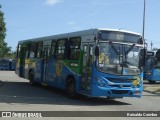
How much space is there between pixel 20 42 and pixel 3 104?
14.4 meters

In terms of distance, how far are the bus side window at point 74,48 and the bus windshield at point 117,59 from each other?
165 centimetres

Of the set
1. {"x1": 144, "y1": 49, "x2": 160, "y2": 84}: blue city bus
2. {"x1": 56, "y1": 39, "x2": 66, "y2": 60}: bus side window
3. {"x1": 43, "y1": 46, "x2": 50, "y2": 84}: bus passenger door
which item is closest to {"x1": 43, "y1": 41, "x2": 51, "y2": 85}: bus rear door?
{"x1": 43, "y1": 46, "x2": 50, "y2": 84}: bus passenger door

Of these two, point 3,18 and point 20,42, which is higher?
point 3,18

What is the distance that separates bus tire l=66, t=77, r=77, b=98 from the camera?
18.0m

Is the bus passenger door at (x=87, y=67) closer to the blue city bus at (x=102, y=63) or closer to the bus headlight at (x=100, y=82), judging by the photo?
the blue city bus at (x=102, y=63)

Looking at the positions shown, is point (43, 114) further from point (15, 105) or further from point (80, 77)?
point (80, 77)

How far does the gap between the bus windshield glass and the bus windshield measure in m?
0.25

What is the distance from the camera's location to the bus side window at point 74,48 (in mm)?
17844

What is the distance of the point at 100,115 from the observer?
13094 mm

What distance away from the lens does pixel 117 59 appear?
16.6m

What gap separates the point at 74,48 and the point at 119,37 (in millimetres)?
2415

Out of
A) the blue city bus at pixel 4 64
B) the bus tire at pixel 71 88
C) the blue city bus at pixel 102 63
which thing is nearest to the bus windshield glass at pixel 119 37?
the blue city bus at pixel 102 63

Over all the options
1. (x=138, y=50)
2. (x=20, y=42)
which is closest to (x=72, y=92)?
(x=138, y=50)

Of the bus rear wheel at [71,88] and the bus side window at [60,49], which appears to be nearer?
the bus rear wheel at [71,88]
